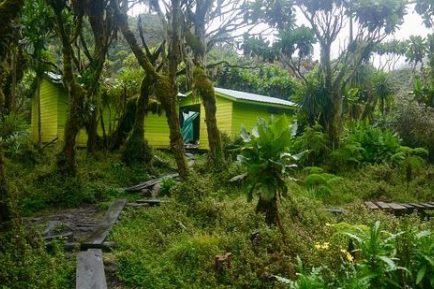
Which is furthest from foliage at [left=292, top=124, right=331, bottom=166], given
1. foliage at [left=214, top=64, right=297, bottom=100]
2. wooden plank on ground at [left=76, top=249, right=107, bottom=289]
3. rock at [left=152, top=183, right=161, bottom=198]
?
foliage at [left=214, top=64, right=297, bottom=100]

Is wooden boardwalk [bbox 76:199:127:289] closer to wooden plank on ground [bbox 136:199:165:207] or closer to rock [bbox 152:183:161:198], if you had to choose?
wooden plank on ground [bbox 136:199:165:207]

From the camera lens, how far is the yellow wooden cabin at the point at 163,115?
692 inches

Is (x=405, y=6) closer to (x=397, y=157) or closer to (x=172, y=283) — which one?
(x=397, y=157)

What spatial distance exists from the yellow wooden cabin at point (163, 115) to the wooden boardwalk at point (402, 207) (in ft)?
30.8

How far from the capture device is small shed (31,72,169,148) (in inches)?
683

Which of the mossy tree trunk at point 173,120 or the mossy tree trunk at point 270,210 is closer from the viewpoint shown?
the mossy tree trunk at point 270,210

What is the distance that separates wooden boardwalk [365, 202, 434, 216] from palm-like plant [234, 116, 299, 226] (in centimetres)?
306

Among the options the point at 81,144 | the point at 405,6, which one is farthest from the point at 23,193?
the point at 405,6

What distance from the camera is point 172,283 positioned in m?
5.07

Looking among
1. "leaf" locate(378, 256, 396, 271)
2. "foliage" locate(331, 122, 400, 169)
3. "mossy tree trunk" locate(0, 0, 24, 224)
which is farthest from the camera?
"foliage" locate(331, 122, 400, 169)

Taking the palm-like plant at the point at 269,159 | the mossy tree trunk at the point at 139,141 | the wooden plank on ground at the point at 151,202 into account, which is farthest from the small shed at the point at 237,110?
the palm-like plant at the point at 269,159

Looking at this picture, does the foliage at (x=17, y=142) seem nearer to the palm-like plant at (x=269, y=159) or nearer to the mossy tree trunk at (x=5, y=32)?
the mossy tree trunk at (x=5, y=32)

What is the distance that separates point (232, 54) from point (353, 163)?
20.8 m

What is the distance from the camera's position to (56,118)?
17.5 metres
